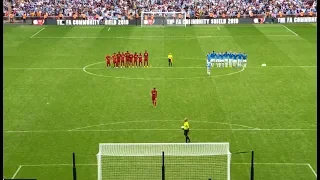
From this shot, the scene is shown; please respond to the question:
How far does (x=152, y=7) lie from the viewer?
253 feet

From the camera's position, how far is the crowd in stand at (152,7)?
73.4m

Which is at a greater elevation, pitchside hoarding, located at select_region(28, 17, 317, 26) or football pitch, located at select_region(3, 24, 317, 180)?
pitchside hoarding, located at select_region(28, 17, 317, 26)

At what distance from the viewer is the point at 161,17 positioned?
231ft

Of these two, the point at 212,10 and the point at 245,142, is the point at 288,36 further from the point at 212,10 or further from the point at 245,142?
the point at 245,142

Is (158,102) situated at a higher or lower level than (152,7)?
lower

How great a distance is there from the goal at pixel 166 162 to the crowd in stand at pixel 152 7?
158ft

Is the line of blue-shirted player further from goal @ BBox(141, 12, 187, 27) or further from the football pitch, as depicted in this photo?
goal @ BBox(141, 12, 187, 27)

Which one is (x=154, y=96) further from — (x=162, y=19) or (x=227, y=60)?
(x=162, y=19)

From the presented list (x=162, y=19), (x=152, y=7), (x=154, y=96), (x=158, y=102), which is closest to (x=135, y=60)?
(x=158, y=102)

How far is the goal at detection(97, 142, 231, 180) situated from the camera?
23234mm

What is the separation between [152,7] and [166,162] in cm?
5372

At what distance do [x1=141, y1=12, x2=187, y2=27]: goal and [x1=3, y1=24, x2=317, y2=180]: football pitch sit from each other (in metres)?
11.8

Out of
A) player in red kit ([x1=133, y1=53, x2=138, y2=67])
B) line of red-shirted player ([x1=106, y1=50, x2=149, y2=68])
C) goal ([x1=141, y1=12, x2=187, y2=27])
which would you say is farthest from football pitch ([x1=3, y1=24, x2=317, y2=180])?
goal ([x1=141, y1=12, x2=187, y2=27])

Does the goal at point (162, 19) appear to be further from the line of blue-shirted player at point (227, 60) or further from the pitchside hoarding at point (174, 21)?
the line of blue-shirted player at point (227, 60)
